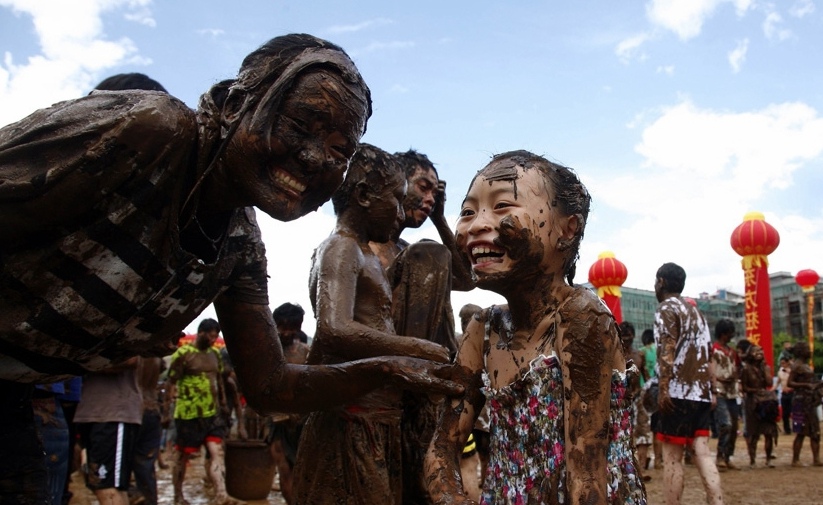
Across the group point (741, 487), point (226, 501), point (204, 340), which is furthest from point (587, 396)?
point (741, 487)

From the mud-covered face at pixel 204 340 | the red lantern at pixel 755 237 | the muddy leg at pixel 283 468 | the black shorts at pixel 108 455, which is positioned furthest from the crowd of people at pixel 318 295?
the red lantern at pixel 755 237

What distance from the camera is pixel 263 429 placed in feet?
32.9

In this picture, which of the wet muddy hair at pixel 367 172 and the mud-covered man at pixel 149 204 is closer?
the mud-covered man at pixel 149 204

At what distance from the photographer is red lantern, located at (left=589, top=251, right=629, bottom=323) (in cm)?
2159

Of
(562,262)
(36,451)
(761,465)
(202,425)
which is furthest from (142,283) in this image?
(761,465)

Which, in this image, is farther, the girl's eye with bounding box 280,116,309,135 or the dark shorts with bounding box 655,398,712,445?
the dark shorts with bounding box 655,398,712,445

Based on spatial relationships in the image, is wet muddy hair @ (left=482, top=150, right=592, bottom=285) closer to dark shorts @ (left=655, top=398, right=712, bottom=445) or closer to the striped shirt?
the striped shirt

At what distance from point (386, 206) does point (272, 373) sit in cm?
107

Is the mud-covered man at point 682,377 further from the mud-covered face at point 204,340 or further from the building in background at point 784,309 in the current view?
the building in background at point 784,309

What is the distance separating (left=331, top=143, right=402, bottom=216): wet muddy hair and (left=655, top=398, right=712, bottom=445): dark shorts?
3886 mm

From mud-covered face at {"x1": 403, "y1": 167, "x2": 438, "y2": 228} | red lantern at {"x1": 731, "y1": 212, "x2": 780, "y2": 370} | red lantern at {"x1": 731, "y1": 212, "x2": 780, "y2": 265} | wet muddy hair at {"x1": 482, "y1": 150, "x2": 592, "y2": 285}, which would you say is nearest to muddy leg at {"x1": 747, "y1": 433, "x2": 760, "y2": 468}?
mud-covered face at {"x1": 403, "y1": 167, "x2": 438, "y2": 228}

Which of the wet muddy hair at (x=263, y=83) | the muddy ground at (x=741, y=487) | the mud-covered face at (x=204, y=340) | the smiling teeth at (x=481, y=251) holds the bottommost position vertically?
the muddy ground at (x=741, y=487)

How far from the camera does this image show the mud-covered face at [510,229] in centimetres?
205

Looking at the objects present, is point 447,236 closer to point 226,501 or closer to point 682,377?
point 682,377
